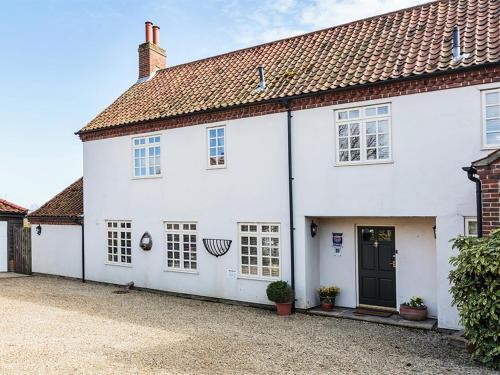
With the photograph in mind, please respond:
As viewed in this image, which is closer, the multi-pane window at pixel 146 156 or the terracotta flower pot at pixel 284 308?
the terracotta flower pot at pixel 284 308

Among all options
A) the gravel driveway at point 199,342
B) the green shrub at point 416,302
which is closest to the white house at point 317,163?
the green shrub at point 416,302

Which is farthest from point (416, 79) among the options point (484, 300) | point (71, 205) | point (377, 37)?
point (71, 205)

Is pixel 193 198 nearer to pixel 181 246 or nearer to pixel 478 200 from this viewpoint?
pixel 181 246

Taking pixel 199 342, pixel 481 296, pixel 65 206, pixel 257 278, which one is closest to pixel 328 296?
pixel 257 278

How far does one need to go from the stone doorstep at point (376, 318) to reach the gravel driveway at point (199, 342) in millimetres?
232

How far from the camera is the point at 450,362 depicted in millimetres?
7590

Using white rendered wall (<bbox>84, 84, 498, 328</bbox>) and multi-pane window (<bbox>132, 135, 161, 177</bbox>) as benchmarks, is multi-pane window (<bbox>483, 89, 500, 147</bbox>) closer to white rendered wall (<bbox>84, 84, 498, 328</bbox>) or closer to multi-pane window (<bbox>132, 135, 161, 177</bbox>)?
white rendered wall (<bbox>84, 84, 498, 328</bbox>)

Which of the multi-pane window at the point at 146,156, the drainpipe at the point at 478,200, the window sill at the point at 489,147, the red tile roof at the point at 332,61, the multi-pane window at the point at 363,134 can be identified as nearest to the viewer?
the drainpipe at the point at 478,200

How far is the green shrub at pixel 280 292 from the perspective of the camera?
11195 millimetres

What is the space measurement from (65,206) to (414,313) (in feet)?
48.4

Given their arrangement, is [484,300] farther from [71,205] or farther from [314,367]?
[71,205]

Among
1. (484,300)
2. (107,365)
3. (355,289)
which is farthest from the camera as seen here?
(355,289)

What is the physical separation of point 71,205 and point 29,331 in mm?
9617

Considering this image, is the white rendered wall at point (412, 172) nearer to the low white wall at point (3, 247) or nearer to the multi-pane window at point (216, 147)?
the multi-pane window at point (216, 147)
